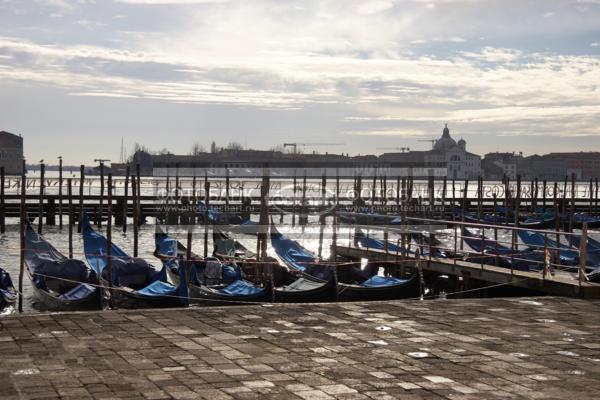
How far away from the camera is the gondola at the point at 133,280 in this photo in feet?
44.5

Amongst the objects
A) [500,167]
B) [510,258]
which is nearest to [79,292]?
[510,258]

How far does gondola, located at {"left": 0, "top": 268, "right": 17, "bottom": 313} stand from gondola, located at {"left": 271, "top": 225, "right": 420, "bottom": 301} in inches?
200

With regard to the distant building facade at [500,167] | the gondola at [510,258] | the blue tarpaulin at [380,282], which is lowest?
the blue tarpaulin at [380,282]

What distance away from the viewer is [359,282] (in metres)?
15.7

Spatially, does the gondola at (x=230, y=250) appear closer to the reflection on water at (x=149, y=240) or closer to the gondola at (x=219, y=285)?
the gondola at (x=219, y=285)

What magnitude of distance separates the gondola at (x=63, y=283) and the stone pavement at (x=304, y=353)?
6126 millimetres

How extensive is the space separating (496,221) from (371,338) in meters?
30.2

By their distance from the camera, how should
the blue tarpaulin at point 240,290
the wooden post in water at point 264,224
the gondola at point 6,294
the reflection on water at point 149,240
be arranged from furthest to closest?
the reflection on water at point 149,240
the wooden post in water at point 264,224
the gondola at point 6,294
the blue tarpaulin at point 240,290

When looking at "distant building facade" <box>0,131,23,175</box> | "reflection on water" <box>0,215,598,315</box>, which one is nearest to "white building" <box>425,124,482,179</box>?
"distant building facade" <box>0,131,23,175</box>

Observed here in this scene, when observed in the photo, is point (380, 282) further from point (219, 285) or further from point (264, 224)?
point (264, 224)

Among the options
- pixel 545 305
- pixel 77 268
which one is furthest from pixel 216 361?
pixel 77 268

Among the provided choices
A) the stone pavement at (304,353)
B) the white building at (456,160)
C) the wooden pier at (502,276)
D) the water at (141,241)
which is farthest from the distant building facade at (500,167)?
the stone pavement at (304,353)

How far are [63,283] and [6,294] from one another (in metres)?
1.03

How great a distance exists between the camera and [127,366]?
20.2 feet
